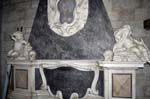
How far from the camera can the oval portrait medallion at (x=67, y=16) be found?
4.70m

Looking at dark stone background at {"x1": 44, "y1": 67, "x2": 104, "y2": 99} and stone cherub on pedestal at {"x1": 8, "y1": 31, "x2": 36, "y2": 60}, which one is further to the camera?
stone cherub on pedestal at {"x1": 8, "y1": 31, "x2": 36, "y2": 60}

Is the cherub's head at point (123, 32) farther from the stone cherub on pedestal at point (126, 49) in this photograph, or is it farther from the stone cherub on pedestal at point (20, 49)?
the stone cherub on pedestal at point (20, 49)

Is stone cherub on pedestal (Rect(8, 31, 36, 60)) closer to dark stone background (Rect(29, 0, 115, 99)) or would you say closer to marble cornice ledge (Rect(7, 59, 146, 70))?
marble cornice ledge (Rect(7, 59, 146, 70))

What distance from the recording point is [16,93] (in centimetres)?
509

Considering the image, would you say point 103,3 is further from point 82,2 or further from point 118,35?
point 118,35

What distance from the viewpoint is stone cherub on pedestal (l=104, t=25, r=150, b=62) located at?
409 centimetres

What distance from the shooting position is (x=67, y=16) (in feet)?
15.9

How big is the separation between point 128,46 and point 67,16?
4.90 feet

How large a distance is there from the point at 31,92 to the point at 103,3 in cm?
247

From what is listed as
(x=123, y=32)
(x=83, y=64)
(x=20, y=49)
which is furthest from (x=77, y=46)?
(x=20, y=49)

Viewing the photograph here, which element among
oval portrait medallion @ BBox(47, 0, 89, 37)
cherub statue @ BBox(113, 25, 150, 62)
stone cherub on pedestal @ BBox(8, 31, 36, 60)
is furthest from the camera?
stone cherub on pedestal @ BBox(8, 31, 36, 60)

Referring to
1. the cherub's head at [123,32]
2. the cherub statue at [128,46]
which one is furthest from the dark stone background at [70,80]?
the cherub's head at [123,32]

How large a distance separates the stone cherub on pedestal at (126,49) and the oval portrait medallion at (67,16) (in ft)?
2.87

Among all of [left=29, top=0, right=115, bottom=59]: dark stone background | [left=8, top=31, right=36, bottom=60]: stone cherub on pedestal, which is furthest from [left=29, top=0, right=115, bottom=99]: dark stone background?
[left=8, top=31, right=36, bottom=60]: stone cherub on pedestal
